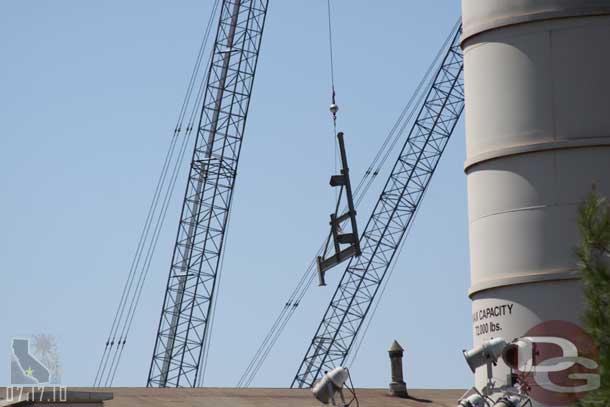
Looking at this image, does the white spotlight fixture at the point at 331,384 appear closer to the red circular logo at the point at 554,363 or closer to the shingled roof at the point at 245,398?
the red circular logo at the point at 554,363

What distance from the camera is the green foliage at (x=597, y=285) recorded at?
13031mm

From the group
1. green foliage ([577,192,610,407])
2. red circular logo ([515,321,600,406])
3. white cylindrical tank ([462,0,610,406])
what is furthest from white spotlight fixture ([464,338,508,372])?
green foliage ([577,192,610,407])

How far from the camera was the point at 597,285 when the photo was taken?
44.1 feet

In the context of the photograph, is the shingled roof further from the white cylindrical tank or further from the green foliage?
the green foliage

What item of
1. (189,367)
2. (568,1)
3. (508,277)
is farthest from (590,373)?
(189,367)

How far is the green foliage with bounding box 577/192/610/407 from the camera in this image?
42.8ft

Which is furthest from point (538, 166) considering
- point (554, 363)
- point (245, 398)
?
point (245, 398)

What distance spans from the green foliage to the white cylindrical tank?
8965 mm

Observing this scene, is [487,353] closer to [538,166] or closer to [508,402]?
[508,402]

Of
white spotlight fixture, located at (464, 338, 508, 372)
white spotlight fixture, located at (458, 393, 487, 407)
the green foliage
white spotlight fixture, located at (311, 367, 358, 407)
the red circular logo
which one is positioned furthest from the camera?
the red circular logo

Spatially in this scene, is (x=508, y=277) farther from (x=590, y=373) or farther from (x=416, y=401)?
(x=416, y=401)

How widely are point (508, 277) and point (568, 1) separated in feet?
18.0

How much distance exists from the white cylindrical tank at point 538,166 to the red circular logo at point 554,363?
0.03 meters

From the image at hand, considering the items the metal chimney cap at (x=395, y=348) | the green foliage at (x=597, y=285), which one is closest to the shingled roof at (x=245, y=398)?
the metal chimney cap at (x=395, y=348)
